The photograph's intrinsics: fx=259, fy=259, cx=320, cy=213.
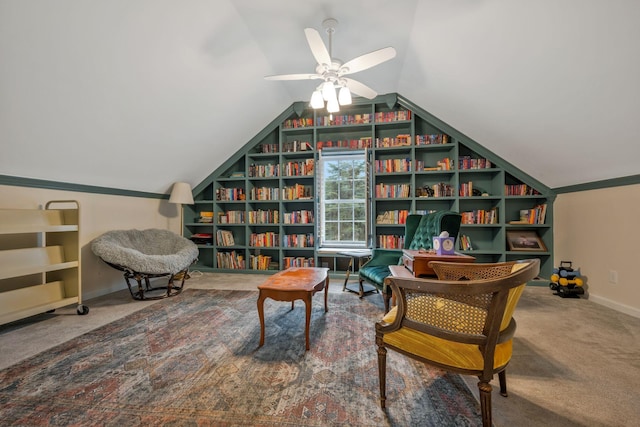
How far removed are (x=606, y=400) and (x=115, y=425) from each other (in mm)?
2458

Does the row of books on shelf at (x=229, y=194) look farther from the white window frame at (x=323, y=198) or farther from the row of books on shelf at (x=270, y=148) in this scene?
the white window frame at (x=323, y=198)

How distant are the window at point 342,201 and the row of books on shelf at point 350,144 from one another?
0.15 meters

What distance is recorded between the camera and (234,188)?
15.0 ft

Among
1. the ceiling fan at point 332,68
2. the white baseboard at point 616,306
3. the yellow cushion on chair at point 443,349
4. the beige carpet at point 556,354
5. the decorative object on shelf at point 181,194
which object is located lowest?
the beige carpet at point 556,354

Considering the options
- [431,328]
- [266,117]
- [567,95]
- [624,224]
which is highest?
[266,117]

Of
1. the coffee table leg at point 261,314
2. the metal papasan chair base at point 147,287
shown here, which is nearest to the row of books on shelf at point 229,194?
the metal papasan chair base at point 147,287

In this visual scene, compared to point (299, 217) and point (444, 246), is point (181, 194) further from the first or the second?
point (444, 246)

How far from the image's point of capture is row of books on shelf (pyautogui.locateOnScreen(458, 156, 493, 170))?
12.3ft

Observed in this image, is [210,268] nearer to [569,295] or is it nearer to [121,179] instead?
[121,179]

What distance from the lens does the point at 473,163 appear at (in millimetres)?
3771

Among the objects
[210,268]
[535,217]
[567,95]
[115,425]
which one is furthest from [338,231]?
[115,425]

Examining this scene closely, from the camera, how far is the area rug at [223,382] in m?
1.25

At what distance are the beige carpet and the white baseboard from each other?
0.07m

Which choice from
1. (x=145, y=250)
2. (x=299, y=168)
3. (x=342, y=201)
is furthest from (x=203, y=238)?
(x=342, y=201)
